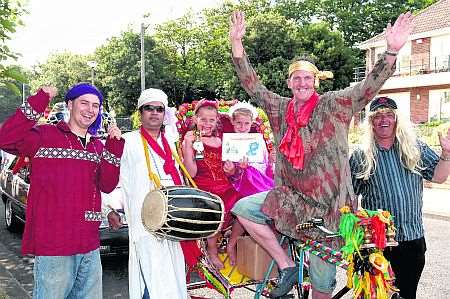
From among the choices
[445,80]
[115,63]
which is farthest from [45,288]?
[115,63]

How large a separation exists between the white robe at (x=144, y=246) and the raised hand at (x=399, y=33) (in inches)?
73.9

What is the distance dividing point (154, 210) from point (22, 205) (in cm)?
568

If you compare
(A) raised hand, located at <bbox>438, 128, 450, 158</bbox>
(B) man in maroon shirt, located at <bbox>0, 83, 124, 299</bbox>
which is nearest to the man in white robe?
(B) man in maroon shirt, located at <bbox>0, 83, 124, 299</bbox>

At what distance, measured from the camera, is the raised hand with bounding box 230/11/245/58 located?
13.2 feet

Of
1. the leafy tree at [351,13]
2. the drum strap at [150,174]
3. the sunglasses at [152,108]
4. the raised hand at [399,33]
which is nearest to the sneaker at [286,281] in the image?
the drum strap at [150,174]

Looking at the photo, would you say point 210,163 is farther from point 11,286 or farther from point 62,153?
point 11,286

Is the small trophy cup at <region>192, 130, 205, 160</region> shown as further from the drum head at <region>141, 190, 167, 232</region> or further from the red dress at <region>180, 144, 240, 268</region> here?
the drum head at <region>141, 190, 167, 232</region>

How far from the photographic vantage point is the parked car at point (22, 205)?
7.00m

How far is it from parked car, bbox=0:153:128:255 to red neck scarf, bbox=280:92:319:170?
2662 mm

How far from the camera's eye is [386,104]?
3.86m

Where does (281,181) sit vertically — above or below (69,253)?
above

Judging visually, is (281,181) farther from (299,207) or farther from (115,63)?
(115,63)

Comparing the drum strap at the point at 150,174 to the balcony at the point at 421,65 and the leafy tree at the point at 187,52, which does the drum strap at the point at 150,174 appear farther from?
the leafy tree at the point at 187,52

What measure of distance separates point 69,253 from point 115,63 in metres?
44.0
